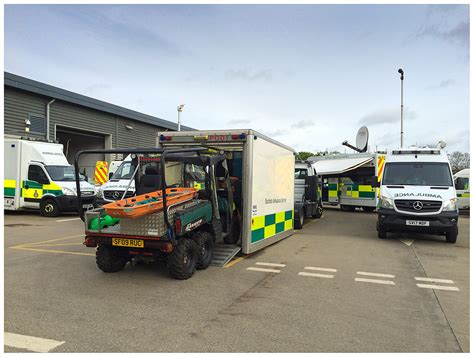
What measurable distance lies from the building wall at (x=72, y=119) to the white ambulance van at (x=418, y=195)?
54.8 feet

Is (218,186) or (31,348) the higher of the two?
(218,186)

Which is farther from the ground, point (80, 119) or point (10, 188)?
point (80, 119)

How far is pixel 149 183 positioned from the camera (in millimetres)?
7426

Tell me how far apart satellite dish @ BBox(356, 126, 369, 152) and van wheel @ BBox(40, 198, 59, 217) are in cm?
1506

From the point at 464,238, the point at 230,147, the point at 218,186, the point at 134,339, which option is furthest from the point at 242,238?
the point at 464,238

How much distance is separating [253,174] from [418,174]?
5190 millimetres

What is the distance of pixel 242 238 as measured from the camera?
7602 mm

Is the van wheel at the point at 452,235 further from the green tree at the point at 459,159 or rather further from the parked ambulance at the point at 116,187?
the green tree at the point at 459,159

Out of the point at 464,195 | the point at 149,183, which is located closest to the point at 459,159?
the point at 464,195

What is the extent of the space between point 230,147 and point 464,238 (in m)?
7.16

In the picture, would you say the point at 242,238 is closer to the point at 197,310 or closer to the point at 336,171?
the point at 197,310

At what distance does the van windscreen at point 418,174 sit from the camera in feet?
33.0

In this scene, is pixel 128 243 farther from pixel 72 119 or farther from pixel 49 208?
pixel 72 119

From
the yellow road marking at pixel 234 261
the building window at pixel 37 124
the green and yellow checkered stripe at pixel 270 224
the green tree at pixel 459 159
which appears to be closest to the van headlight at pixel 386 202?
the green and yellow checkered stripe at pixel 270 224
